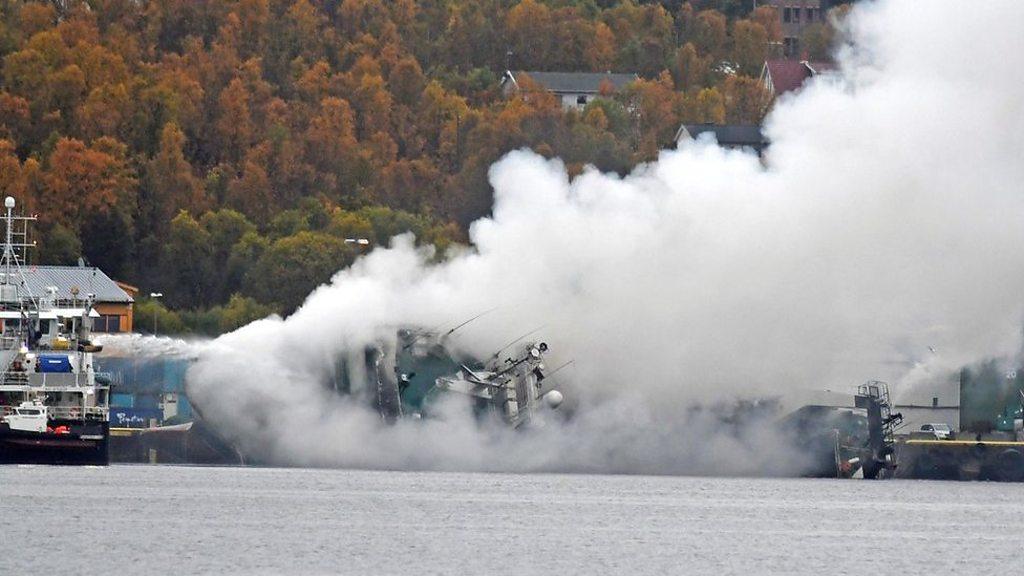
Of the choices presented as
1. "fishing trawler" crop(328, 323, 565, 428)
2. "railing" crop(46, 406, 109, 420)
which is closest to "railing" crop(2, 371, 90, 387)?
"railing" crop(46, 406, 109, 420)

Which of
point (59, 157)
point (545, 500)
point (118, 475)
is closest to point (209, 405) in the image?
point (118, 475)

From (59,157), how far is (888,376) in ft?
289

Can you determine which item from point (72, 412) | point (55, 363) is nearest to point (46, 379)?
point (55, 363)

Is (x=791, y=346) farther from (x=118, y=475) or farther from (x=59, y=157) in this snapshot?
(x=59, y=157)

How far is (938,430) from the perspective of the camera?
120500 millimetres

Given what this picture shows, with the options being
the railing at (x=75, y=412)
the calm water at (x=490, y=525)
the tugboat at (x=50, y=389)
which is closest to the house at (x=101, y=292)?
the tugboat at (x=50, y=389)

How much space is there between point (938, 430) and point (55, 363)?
39852 mm

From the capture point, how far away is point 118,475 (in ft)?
342

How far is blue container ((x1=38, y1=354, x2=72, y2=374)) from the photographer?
108 metres

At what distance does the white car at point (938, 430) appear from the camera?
11594cm

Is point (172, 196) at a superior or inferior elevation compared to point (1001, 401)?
superior

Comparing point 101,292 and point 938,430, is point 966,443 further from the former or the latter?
point 101,292

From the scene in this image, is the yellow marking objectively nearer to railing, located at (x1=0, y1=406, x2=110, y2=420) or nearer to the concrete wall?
the concrete wall

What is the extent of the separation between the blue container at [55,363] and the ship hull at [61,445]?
9.53 ft
